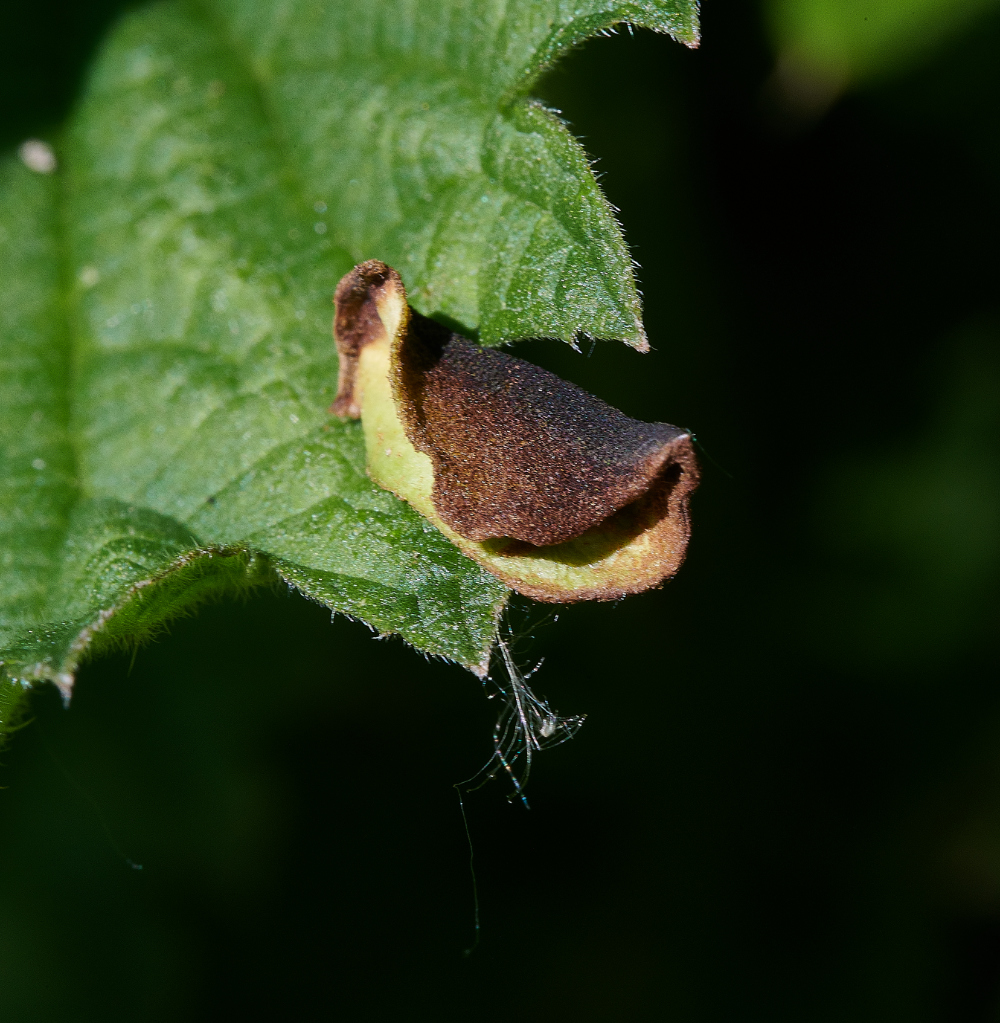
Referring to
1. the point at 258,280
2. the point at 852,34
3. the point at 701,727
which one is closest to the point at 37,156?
the point at 258,280

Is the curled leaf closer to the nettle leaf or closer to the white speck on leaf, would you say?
the nettle leaf

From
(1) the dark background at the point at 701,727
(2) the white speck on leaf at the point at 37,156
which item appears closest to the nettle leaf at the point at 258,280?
(2) the white speck on leaf at the point at 37,156

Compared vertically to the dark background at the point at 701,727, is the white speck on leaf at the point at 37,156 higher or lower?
higher

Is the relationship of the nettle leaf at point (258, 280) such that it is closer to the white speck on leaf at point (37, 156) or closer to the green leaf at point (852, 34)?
the white speck on leaf at point (37, 156)

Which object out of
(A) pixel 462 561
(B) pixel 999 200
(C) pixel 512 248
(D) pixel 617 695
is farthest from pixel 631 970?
(B) pixel 999 200

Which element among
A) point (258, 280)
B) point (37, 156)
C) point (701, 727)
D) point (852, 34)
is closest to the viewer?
point (258, 280)

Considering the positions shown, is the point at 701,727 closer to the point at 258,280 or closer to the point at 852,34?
the point at 258,280
